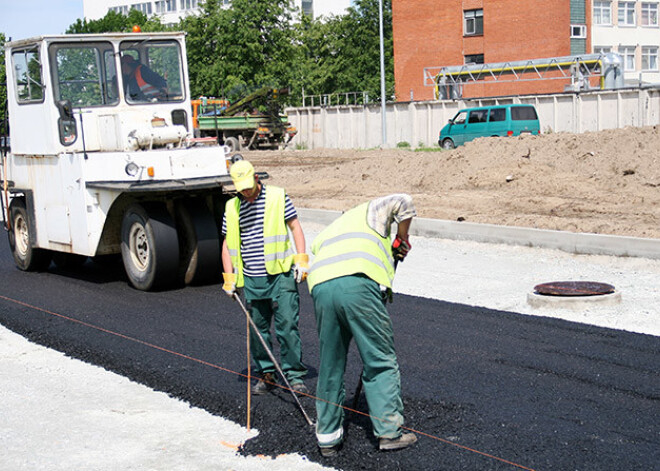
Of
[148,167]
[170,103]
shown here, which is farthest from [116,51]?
[148,167]

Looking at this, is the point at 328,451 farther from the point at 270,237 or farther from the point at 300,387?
the point at 270,237

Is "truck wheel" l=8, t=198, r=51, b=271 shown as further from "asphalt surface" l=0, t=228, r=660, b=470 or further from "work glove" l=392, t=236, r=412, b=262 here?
"work glove" l=392, t=236, r=412, b=262

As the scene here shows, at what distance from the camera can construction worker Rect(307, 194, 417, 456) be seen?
5129mm

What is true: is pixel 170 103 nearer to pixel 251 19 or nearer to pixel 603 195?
pixel 603 195

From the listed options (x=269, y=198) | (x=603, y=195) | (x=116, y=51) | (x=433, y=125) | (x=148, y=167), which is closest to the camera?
(x=269, y=198)

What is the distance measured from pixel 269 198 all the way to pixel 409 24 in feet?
163

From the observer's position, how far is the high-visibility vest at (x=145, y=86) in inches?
473

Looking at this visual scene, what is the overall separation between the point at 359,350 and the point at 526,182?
1511 centimetres

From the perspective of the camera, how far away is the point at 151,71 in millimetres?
12172

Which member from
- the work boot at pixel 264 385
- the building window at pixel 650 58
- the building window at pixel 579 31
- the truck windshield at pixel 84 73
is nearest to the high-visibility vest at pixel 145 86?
the truck windshield at pixel 84 73

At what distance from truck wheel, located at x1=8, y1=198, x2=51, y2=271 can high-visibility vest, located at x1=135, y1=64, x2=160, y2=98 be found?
2.51 metres

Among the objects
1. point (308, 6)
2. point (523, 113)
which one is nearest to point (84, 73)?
point (523, 113)

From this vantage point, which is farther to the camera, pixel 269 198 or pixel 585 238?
pixel 585 238

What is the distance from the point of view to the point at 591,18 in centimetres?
5091
